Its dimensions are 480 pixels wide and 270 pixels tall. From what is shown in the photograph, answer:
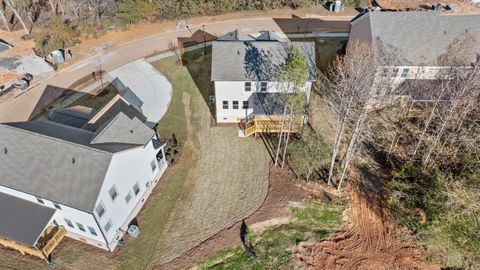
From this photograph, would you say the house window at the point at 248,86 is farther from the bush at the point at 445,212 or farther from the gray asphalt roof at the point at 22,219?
the gray asphalt roof at the point at 22,219

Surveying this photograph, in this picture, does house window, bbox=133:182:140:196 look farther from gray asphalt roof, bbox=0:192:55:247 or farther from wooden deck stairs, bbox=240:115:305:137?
wooden deck stairs, bbox=240:115:305:137

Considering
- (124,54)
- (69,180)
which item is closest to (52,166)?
(69,180)

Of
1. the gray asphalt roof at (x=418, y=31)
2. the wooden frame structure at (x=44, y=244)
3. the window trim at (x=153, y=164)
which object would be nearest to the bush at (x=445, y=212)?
the gray asphalt roof at (x=418, y=31)

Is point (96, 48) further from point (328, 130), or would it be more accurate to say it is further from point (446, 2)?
point (446, 2)

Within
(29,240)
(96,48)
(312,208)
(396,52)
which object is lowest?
(312,208)

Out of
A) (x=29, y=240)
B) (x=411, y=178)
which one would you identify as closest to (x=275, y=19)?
(x=411, y=178)

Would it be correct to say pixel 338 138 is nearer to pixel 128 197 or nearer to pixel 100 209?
pixel 128 197
